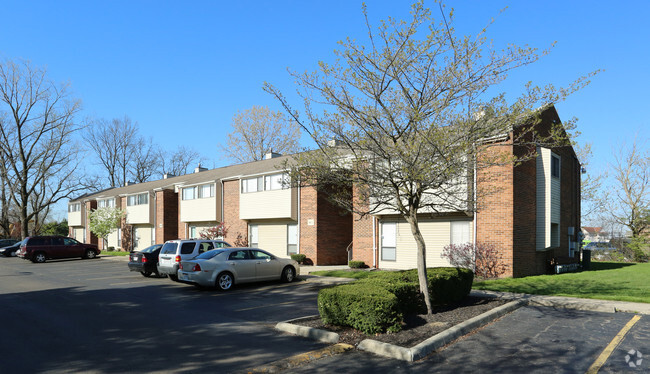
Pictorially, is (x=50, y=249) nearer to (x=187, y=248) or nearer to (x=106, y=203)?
(x=106, y=203)

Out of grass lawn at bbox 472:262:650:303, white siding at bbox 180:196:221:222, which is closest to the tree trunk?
grass lawn at bbox 472:262:650:303

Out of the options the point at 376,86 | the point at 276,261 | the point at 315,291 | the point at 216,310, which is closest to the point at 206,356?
the point at 216,310

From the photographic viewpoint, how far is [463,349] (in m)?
6.97

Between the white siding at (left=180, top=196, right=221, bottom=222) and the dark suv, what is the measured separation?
748cm

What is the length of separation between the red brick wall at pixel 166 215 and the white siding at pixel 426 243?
2254cm

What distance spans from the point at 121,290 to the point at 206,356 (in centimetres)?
901

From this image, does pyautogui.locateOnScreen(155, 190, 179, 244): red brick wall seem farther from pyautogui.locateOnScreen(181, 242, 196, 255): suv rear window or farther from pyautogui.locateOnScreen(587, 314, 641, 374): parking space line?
pyautogui.locateOnScreen(587, 314, 641, 374): parking space line

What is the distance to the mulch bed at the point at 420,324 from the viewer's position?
284 inches

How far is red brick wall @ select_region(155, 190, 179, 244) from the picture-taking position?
118 feet

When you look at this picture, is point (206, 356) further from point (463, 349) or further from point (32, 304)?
point (32, 304)

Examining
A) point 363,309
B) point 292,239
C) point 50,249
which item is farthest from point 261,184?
point 363,309

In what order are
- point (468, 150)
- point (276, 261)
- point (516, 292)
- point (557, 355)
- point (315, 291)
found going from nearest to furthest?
1. point (557, 355)
2. point (468, 150)
3. point (516, 292)
4. point (315, 291)
5. point (276, 261)

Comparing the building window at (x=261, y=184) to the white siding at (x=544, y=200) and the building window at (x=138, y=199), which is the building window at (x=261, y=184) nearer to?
the white siding at (x=544, y=200)

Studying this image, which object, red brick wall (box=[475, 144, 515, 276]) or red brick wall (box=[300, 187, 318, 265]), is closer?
red brick wall (box=[475, 144, 515, 276])
